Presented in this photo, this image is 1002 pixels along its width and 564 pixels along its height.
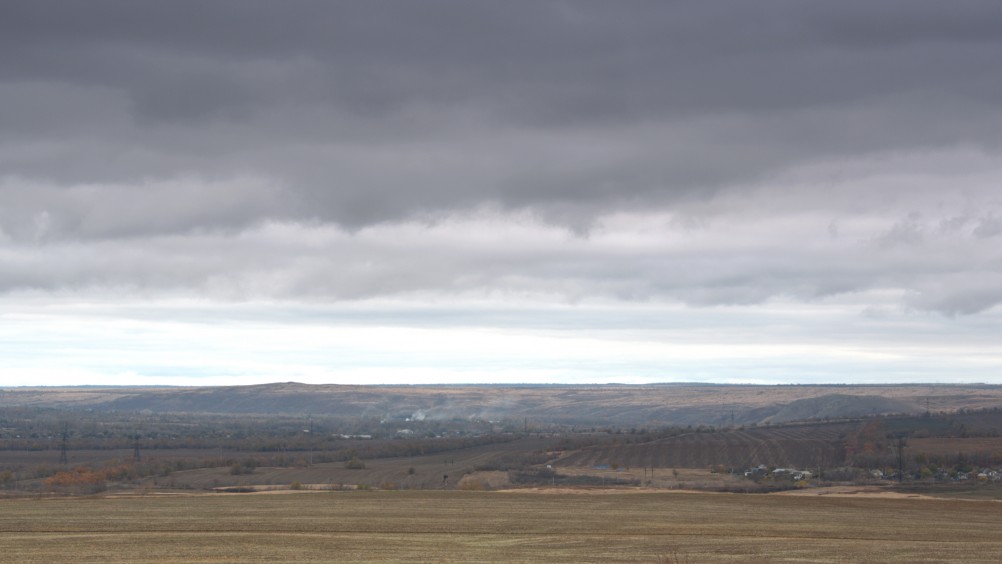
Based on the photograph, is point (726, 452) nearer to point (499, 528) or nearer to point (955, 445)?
point (955, 445)

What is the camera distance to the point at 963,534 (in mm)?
67062

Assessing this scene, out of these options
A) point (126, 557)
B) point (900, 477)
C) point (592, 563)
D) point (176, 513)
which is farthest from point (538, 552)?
point (900, 477)

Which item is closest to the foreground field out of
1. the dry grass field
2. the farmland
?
the farmland

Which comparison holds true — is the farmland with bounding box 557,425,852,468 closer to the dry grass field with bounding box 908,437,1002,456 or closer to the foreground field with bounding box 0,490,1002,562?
the dry grass field with bounding box 908,437,1002,456

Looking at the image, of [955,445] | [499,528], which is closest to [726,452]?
[955,445]

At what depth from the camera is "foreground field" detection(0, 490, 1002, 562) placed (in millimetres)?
56688

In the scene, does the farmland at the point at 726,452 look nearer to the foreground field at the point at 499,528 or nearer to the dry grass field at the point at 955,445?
the dry grass field at the point at 955,445

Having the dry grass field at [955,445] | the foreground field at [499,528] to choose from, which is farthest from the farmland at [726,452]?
the foreground field at [499,528]

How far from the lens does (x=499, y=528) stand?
69750 millimetres

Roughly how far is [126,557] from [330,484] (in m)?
63.4

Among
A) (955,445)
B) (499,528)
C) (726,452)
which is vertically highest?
(955,445)

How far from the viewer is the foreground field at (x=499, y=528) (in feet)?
186

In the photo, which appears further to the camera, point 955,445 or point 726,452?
point 726,452

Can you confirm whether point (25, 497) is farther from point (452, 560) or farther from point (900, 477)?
point (900, 477)
